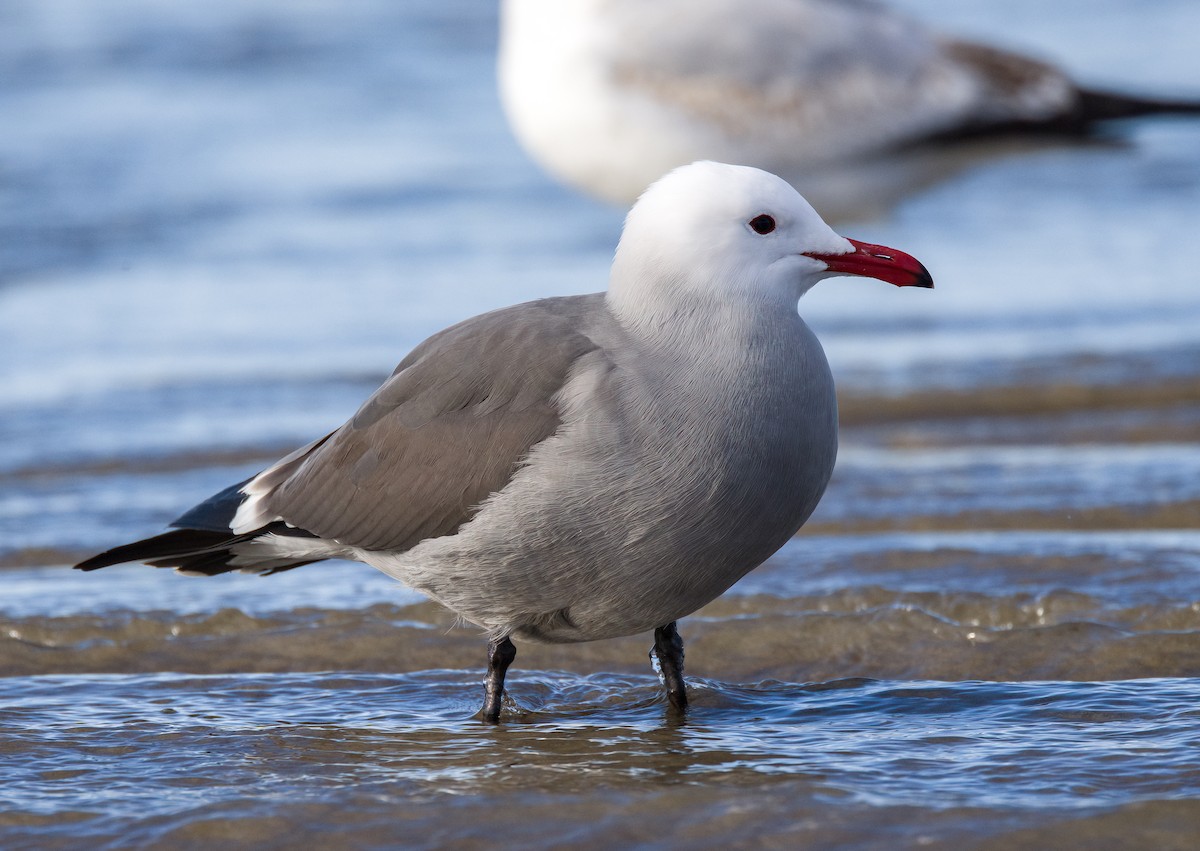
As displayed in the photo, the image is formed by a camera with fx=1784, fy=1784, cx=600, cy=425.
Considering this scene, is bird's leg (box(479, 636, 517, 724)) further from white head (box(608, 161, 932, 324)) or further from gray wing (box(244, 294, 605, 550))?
white head (box(608, 161, 932, 324))

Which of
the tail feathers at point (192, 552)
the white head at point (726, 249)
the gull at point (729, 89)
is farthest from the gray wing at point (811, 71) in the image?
the white head at point (726, 249)

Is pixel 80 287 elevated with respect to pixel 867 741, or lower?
elevated

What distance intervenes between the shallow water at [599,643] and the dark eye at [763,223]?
1108 millimetres

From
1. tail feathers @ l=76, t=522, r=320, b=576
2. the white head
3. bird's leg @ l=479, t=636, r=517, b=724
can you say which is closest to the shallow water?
bird's leg @ l=479, t=636, r=517, b=724

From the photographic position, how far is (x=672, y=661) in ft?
13.9

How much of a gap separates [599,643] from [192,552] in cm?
114

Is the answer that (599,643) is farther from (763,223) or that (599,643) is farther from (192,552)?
(763,223)

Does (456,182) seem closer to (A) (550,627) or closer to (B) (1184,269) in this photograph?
(B) (1184,269)

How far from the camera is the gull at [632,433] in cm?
370

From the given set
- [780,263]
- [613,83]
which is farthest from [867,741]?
[613,83]

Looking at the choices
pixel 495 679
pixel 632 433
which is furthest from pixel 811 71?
pixel 632 433

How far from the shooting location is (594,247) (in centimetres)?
1109

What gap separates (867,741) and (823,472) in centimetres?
59

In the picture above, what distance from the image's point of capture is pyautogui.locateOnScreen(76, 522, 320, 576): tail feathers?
14.2ft
